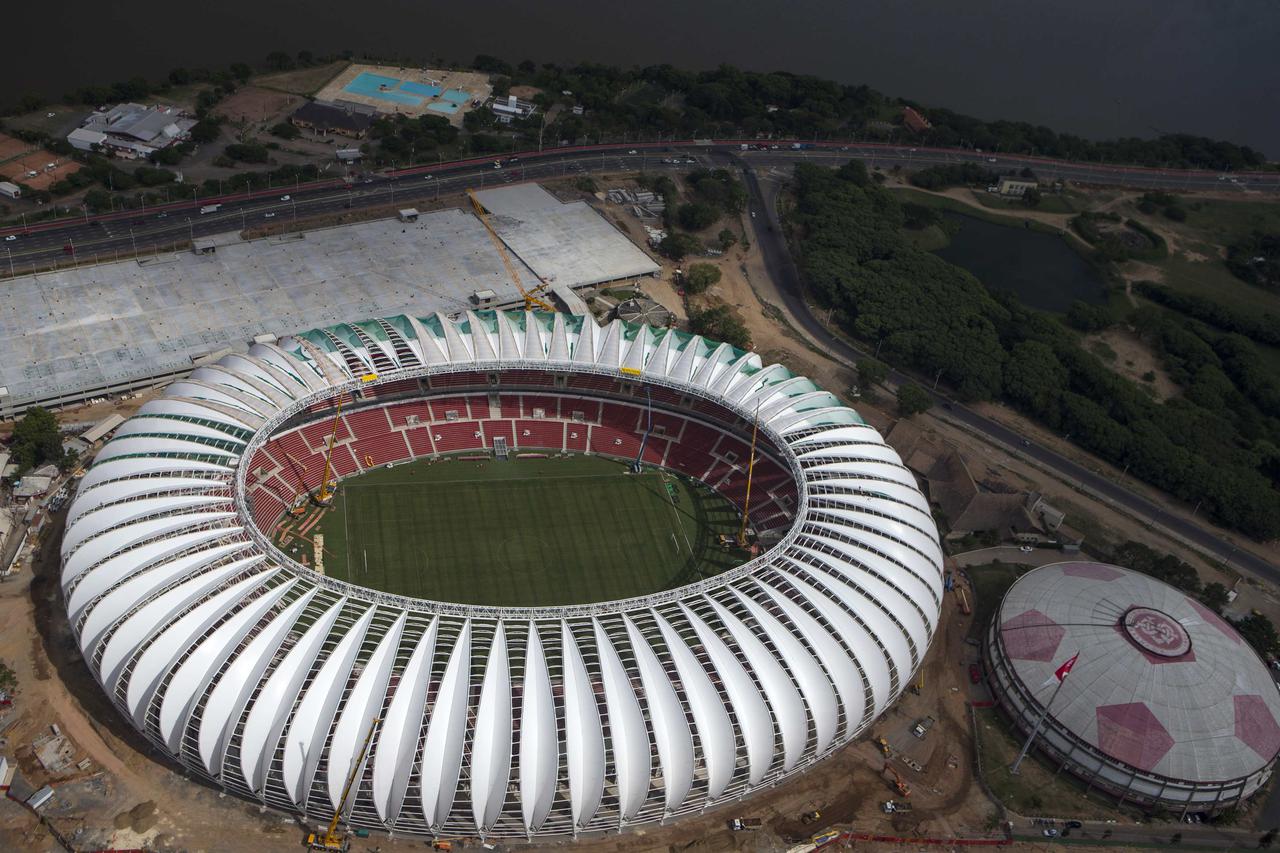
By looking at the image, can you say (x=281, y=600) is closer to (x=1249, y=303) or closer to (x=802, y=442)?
(x=802, y=442)

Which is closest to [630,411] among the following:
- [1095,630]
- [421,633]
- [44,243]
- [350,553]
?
[350,553]

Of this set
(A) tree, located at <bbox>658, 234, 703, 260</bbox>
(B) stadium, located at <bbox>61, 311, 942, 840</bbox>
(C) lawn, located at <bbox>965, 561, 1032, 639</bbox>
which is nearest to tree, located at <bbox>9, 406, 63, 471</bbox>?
(B) stadium, located at <bbox>61, 311, 942, 840</bbox>

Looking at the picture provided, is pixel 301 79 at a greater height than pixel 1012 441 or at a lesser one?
greater

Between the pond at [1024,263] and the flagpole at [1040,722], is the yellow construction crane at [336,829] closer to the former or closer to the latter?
the flagpole at [1040,722]

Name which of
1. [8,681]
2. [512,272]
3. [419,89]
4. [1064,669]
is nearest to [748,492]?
[1064,669]

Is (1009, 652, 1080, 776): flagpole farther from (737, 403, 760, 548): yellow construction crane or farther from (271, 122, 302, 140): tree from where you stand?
(271, 122, 302, 140): tree

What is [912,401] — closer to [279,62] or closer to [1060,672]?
[1060,672]
